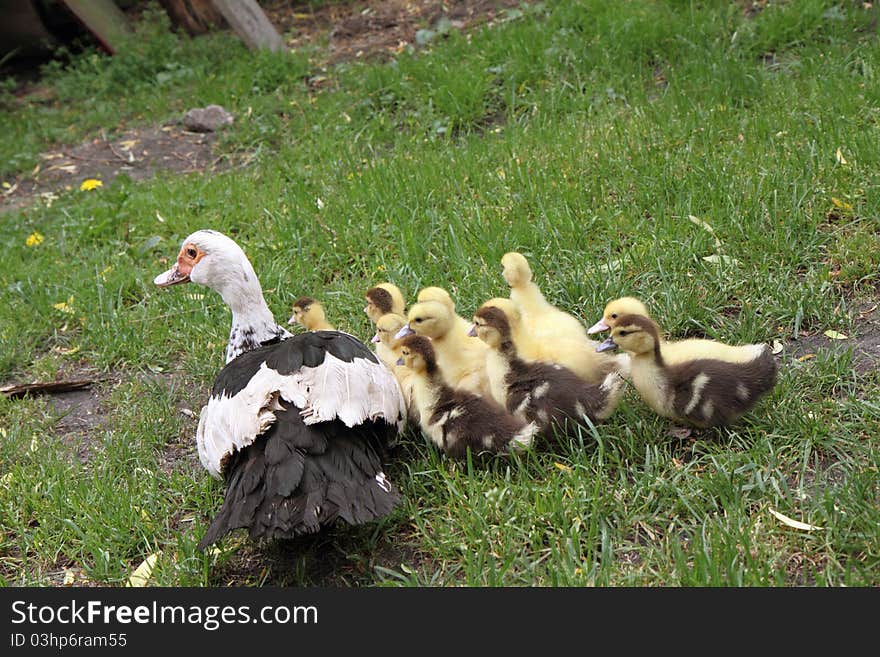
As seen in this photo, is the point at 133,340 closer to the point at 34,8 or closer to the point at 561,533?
the point at 561,533

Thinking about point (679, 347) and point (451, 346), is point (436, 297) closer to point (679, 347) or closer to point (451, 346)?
point (451, 346)

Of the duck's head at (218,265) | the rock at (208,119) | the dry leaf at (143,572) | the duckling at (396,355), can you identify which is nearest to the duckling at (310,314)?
the duck's head at (218,265)

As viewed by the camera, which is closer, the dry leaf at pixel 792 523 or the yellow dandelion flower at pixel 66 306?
the dry leaf at pixel 792 523

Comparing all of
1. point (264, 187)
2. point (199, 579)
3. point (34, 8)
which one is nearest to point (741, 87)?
point (264, 187)

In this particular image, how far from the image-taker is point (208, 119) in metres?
7.92

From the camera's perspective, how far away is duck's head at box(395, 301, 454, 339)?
3.55m

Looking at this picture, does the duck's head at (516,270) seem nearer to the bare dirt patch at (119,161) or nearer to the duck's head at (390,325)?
the duck's head at (390,325)

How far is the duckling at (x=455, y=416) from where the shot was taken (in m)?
3.36

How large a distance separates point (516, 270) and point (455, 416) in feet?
2.35

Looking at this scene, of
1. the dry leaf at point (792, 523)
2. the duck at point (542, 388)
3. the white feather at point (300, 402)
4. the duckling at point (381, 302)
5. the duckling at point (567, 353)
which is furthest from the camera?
the duckling at point (381, 302)

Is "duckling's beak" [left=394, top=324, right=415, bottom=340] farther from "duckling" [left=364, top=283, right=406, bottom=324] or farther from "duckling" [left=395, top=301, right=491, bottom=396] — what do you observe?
"duckling" [left=364, top=283, right=406, bottom=324]

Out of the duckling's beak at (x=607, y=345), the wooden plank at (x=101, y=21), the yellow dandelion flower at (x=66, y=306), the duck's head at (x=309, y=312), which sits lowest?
the yellow dandelion flower at (x=66, y=306)

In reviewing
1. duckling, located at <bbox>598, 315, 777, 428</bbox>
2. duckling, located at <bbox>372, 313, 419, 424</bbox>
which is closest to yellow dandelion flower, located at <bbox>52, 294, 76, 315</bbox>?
duckling, located at <bbox>372, 313, 419, 424</bbox>

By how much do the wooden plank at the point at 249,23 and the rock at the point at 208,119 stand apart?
1.06 metres
